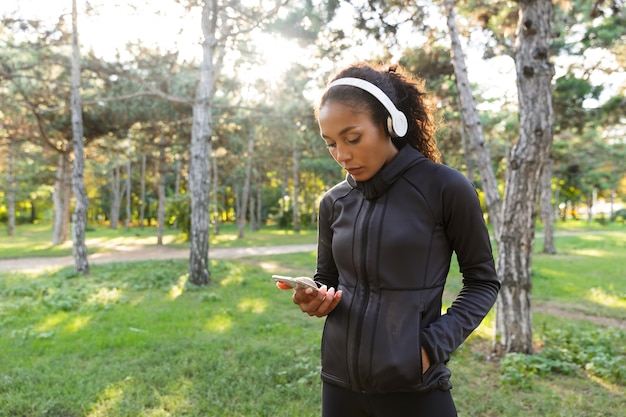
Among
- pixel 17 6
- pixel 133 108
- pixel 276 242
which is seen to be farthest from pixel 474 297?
pixel 276 242

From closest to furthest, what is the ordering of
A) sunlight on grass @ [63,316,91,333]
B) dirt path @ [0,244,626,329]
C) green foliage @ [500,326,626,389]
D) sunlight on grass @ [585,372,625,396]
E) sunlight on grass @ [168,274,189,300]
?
sunlight on grass @ [585,372,625,396] → green foliage @ [500,326,626,389] → sunlight on grass @ [63,316,91,333] → sunlight on grass @ [168,274,189,300] → dirt path @ [0,244,626,329]

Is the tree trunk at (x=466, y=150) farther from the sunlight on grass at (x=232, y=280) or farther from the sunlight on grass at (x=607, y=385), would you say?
the sunlight on grass at (x=232, y=280)

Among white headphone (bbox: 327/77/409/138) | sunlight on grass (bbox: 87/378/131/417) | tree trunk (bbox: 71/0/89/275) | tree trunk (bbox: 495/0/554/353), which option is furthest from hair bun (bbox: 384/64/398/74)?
tree trunk (bbox: 71/0/89/275)

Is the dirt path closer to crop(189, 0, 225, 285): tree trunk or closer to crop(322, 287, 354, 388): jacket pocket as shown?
crop(189, 0, 225, 285): tree trunk

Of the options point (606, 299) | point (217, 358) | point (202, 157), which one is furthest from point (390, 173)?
point (606, 299)

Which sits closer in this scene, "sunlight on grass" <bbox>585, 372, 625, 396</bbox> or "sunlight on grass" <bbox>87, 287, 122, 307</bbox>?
"sunlight on grass" <bbox>585, 372, 625, 396</bbox>

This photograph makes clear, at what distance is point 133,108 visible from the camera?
17016mm

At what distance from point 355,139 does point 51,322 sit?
291 inches

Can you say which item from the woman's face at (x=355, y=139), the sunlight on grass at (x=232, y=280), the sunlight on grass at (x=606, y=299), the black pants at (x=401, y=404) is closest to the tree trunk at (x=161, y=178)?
the sunlight on grass at (x=232, y=280)

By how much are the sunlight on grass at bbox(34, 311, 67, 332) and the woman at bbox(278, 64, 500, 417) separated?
263 inches

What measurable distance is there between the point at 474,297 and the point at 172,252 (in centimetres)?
1829

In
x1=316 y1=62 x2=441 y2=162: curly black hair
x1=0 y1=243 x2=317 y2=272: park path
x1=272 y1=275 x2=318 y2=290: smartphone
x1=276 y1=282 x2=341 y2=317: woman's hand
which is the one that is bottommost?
x1=0 y1=243 x2=317 y2=272: park path

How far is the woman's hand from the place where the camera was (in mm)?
1562

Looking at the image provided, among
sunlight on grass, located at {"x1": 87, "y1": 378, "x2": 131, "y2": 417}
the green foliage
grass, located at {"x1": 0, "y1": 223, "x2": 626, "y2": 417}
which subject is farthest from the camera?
the green foliage
